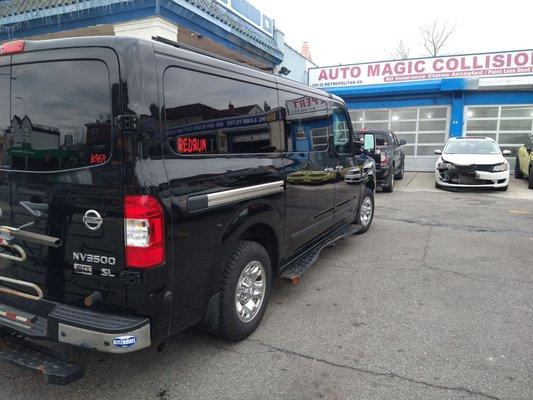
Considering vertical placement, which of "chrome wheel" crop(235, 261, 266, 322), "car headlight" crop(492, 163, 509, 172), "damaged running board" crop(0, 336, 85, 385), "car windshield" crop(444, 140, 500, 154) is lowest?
"damaged running board" crop(0, 336, 85, 385)

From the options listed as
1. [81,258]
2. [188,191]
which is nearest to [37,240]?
[81,258]

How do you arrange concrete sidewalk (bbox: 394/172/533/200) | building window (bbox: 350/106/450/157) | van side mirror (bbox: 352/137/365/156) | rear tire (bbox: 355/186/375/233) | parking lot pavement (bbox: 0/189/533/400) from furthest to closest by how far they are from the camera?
1. building window (bbox: 350/106/450/157)
2. concrete sidewalk (bbox: 394/172/533/200)
3. rear tire (bbox: 355/186/375/233)
4. van side mirror (bbox: 352/137/365/156)
5. parking lot pavement (bbox: 0/189/533/400)

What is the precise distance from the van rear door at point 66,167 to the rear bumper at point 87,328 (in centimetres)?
8

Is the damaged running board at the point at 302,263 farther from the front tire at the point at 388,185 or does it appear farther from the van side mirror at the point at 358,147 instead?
the front tire at the point at 388,185

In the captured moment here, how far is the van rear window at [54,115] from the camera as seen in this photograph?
2359 millimetres

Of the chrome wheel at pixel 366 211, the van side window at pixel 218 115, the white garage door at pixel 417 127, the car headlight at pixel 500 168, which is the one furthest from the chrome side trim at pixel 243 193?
the white garage door at pixel 417 127

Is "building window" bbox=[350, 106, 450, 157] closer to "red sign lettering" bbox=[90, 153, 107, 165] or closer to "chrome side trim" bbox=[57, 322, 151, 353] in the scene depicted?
"red sign lettering" bbox=[90, 153, 107, 165]

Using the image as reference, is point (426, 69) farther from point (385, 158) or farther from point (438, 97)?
point (385, 158)

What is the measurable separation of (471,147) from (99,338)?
1249 centimetres

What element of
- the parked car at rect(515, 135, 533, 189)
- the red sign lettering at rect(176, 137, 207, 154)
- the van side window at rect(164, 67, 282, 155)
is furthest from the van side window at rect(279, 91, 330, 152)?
the parked car at rect(515, 135, 533, 189)

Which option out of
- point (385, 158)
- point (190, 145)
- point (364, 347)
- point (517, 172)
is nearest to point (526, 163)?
point (517, 172)

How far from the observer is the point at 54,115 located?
2.50m

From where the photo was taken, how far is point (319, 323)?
3670 mm

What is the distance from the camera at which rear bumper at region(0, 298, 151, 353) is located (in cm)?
227
